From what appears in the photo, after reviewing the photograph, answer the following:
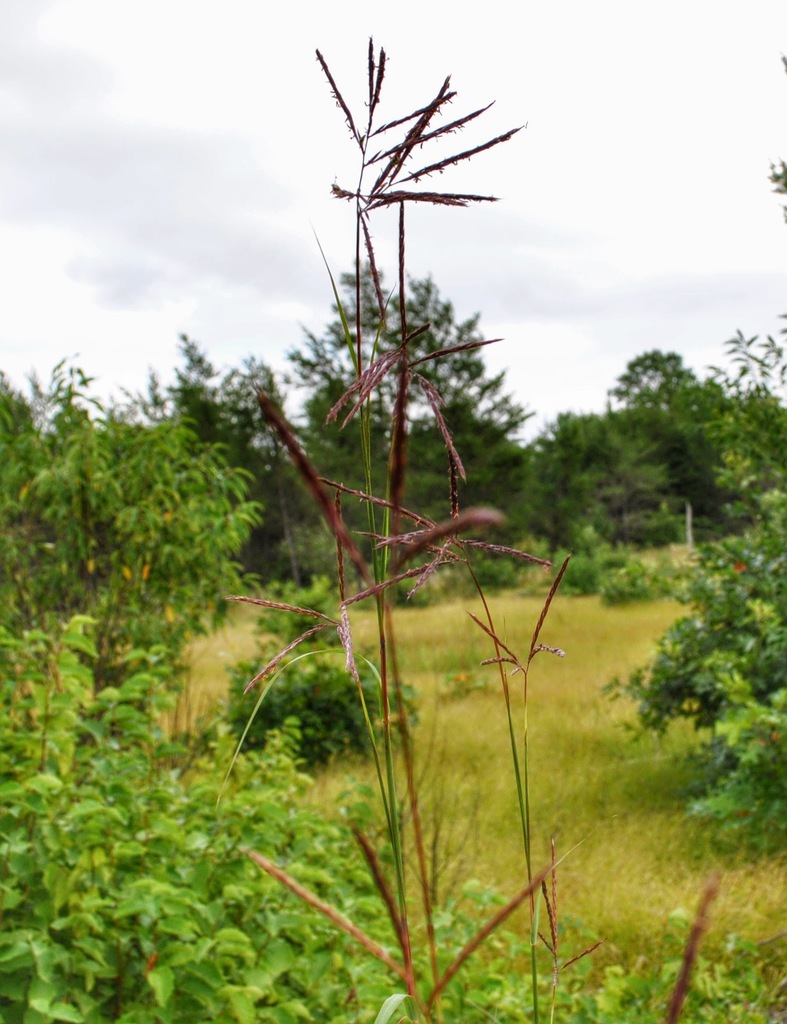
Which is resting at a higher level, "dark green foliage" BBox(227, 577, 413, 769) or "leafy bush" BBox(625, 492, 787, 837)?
"leafy bush" BBox(625, 492, 787, 837)

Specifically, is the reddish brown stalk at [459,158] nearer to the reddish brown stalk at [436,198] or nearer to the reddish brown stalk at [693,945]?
the reddish brown stalk at [436,198]

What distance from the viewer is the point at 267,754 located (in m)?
2.57

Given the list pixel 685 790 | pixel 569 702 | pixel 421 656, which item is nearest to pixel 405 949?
pixel 685 790

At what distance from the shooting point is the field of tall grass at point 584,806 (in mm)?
3236

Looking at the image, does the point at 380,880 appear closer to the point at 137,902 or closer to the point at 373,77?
the point at 373,77

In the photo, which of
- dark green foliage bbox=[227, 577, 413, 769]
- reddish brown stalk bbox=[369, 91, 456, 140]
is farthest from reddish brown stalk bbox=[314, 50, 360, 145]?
dark green foliage bbox=[227, 577, 413, 769]

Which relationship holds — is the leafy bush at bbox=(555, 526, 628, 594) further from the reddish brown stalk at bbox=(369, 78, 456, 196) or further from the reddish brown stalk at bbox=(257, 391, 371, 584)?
the reddish brown stalk at bbox=(257, 391, 371, 584)

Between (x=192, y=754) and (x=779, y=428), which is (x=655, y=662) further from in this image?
(x=192, y=754)

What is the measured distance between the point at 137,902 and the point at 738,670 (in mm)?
3616

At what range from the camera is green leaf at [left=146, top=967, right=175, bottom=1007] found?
4.53ft

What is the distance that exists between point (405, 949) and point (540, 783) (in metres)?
5.19

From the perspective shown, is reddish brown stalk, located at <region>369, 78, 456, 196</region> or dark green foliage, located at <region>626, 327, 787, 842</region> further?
dark green foliage, located at <region>626, 327, 787, 842</region>

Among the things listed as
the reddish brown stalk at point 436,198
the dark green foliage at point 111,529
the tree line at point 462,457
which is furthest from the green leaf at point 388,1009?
the tree line at point 462,457

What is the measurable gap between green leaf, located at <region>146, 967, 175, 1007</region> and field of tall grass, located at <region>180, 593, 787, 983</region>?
723 millimetres
